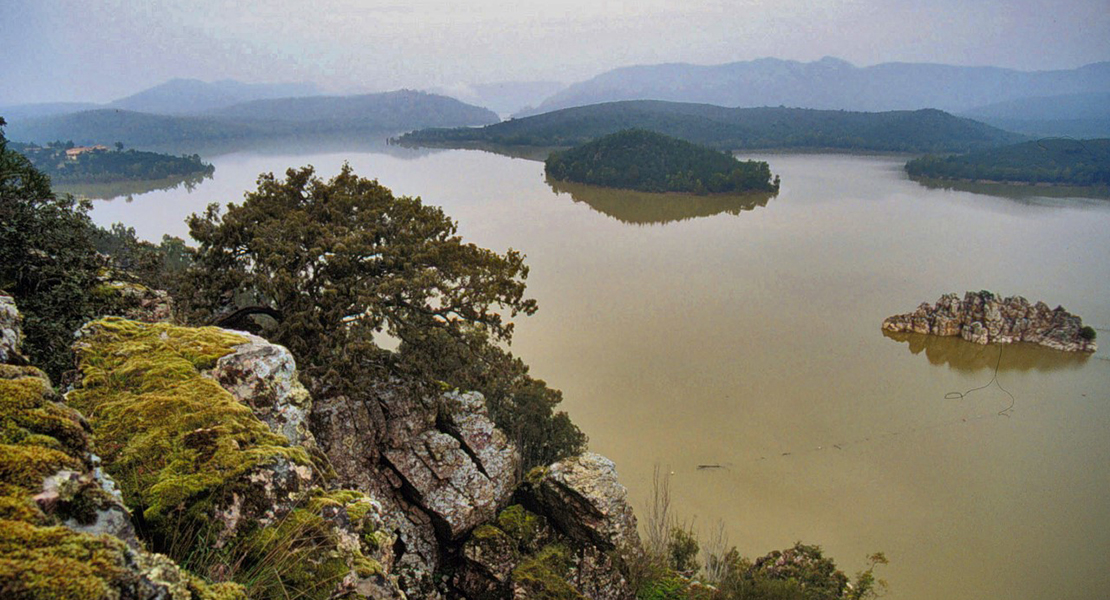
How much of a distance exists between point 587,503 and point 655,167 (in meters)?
63.1

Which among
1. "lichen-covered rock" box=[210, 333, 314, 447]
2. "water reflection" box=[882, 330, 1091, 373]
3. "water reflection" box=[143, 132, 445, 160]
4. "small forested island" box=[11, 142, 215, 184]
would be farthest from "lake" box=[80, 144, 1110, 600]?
"water reflection" box=[143, 132, 445, 160]

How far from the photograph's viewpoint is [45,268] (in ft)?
22.2

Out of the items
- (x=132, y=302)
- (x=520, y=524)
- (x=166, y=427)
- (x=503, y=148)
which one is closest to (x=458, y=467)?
(x=520, y=524)

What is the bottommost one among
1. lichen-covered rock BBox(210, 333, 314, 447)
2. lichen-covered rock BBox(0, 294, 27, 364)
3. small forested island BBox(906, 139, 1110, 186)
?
lichen-covered rock BBox(210, 333, 314, 447)

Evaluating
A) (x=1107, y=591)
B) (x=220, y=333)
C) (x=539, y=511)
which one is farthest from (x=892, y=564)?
(x=220, y=333)

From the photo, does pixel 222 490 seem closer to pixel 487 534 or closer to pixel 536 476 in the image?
pixel 487 534

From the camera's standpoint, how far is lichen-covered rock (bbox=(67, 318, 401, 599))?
3111 millimetres

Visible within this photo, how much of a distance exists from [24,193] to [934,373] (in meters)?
25.7

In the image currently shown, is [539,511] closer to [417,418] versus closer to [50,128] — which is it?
[417,418]

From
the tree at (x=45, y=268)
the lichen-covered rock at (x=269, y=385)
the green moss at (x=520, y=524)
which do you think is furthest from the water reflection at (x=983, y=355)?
the tree at (x=45, y=268)

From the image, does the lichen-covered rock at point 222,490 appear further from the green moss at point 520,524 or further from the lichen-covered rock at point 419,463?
the green moss at point 520,524

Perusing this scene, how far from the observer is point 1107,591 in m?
11.1

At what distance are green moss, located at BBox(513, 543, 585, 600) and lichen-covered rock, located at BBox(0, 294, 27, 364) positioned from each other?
236 inches

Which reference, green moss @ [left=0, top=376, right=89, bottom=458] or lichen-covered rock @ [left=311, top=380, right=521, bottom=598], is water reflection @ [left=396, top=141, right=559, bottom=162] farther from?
green moss @ [left=0, top=376, right=89, bottom=458]
